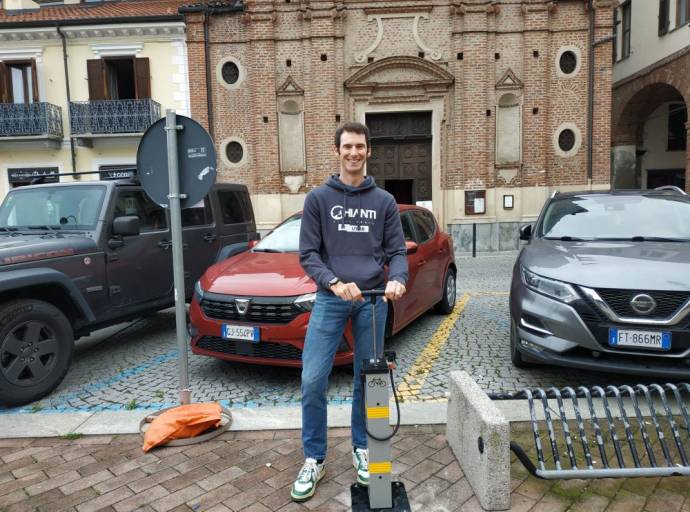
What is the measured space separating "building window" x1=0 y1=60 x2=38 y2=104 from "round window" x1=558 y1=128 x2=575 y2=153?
18.1 metres

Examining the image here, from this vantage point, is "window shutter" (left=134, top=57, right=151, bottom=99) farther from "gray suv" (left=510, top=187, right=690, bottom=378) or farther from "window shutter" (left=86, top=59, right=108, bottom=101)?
"gray suv" (left=510, top=187, right=690, bottom=378)

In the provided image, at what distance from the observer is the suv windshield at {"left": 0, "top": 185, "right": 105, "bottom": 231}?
541 centimetres

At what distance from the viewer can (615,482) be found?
116 inches

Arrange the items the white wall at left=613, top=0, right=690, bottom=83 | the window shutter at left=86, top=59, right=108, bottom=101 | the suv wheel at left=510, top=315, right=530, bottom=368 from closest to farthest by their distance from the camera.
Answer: the suv wheel at left=510, top=315, right=530, bottom=368
the window shutter at left=86, top=59, right=108, bottom=101
the white wall at left=613, top=0, right=690, bottom=83

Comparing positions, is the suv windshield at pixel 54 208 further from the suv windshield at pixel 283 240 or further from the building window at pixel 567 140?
the building window at pixel 567 140

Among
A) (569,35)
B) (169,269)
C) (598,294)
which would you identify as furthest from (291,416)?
(569,35)

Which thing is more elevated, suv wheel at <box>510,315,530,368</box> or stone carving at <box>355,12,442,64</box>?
stone carving at <box>355,12,442,64</box>

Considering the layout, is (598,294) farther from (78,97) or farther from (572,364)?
(78,97)

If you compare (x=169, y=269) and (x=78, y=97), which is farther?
(x=78, y=97)

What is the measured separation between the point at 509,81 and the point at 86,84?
1452 centimetres

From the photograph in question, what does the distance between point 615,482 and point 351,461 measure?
1555 millimetres

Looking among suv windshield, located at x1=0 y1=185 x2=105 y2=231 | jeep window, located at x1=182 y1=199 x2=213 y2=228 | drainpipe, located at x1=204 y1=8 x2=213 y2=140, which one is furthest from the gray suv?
drainpipe, located at x1=204 y1=8 x2=213 y2=140

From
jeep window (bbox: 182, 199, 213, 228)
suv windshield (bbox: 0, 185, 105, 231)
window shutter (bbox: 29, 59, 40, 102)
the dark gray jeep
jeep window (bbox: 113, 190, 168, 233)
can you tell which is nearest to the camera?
the dark gray jeep

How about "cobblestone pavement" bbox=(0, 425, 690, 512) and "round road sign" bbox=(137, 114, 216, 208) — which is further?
"round road sign" bbox=(137, 114, 216, 208)
